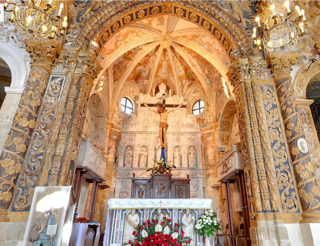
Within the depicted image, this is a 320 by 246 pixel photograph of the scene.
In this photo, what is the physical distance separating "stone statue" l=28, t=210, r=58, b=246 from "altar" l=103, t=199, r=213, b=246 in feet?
5.24

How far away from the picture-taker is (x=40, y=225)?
3.81 m

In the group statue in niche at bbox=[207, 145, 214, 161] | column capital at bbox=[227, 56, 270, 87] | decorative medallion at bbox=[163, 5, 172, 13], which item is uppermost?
decorative medallion at bbox=[163, 5, 172, 13]

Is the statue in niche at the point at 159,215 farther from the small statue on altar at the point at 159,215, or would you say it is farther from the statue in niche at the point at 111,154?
the statue in niche at the point at 111,154

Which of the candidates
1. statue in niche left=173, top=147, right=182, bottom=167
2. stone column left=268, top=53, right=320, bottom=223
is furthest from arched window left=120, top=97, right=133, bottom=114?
stone column left=268, top=53, right=320, bottom=223

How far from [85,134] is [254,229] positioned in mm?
8032

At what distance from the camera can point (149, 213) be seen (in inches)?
206

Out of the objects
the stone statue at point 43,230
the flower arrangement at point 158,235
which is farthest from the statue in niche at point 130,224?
the stone statue at point 43,230

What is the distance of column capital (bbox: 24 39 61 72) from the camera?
6.67 metres

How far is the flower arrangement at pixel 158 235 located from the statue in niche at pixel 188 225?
0.24 m

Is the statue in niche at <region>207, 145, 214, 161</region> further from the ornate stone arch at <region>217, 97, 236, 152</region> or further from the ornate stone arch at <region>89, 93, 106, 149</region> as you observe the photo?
the ornate stone arch at <region>89, 93, 106, 149</region>

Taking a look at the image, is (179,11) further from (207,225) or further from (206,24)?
(207,225)

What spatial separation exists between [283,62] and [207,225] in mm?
5496

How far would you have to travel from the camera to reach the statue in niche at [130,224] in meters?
4.98

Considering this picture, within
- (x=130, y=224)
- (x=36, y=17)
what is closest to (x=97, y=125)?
(x=36, y=17)
